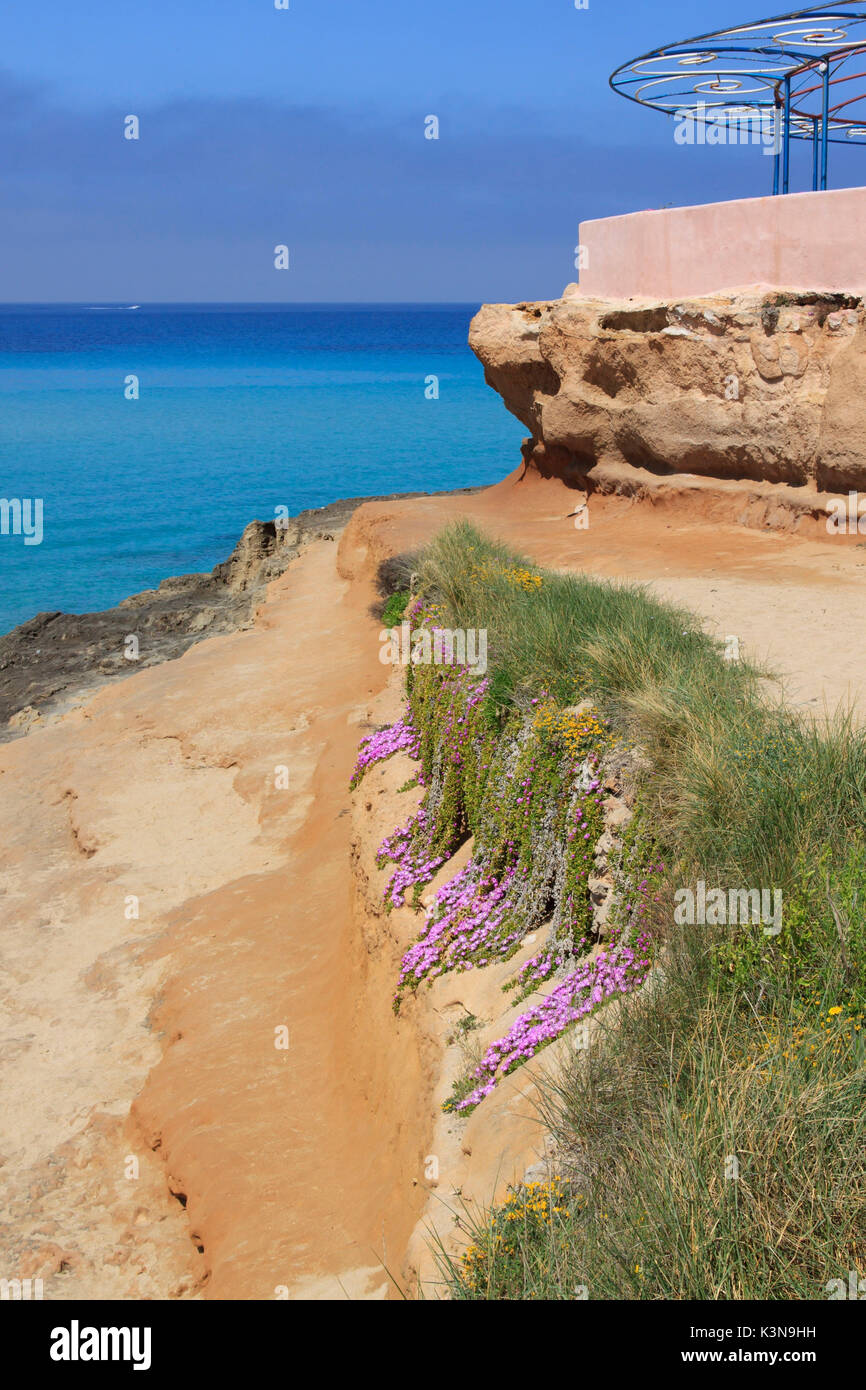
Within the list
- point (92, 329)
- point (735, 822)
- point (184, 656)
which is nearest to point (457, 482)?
point (184, 656)

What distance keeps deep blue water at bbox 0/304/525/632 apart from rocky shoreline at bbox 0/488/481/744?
5542mm

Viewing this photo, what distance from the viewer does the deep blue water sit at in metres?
31.5

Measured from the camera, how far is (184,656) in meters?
16.8

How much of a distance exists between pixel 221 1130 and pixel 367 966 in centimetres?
140

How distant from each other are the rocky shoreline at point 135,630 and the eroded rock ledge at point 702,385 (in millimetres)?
6082

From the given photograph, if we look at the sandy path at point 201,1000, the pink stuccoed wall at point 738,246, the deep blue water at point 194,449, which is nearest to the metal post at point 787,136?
the pink stuccoed wall at point 738,246

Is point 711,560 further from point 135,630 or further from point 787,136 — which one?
point 135,630

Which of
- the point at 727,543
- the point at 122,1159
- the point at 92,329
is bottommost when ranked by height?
the point at 122,1159

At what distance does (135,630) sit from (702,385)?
34.8ft

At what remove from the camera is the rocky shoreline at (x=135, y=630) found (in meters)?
17.2

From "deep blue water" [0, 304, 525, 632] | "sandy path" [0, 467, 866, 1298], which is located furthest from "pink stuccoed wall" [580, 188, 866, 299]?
"deep blue water" [0, 304, 525, 632]

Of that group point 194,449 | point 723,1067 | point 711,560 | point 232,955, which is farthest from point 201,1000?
point 194,449
